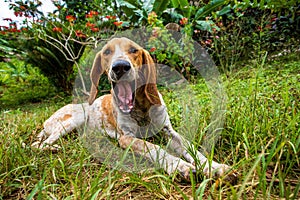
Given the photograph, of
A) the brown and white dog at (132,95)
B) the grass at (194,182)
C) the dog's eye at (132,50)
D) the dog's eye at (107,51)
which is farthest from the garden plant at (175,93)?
the dog's eye at (107,51)

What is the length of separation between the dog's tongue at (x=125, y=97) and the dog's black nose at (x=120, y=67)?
193mm

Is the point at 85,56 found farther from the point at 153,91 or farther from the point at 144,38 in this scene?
the point at 153,91

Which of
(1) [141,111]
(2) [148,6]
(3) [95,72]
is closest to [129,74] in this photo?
(1) [141,111]

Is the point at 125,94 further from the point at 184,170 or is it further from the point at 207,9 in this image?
the point at 207,9

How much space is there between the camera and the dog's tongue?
2540 mm

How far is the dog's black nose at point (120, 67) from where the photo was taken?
2299 millimetres

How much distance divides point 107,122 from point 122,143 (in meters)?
0.68

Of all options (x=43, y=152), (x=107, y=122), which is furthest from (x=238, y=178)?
(x=107, y=122)

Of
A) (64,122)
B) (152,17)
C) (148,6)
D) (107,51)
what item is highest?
(148,6)

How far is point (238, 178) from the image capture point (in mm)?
1521

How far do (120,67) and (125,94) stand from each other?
36 cm

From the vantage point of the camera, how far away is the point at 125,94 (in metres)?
2.58

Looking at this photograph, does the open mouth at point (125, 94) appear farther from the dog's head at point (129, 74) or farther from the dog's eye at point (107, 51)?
the dog's eye at point (107, 51)

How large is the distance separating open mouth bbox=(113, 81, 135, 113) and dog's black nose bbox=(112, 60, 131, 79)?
0.57ft
